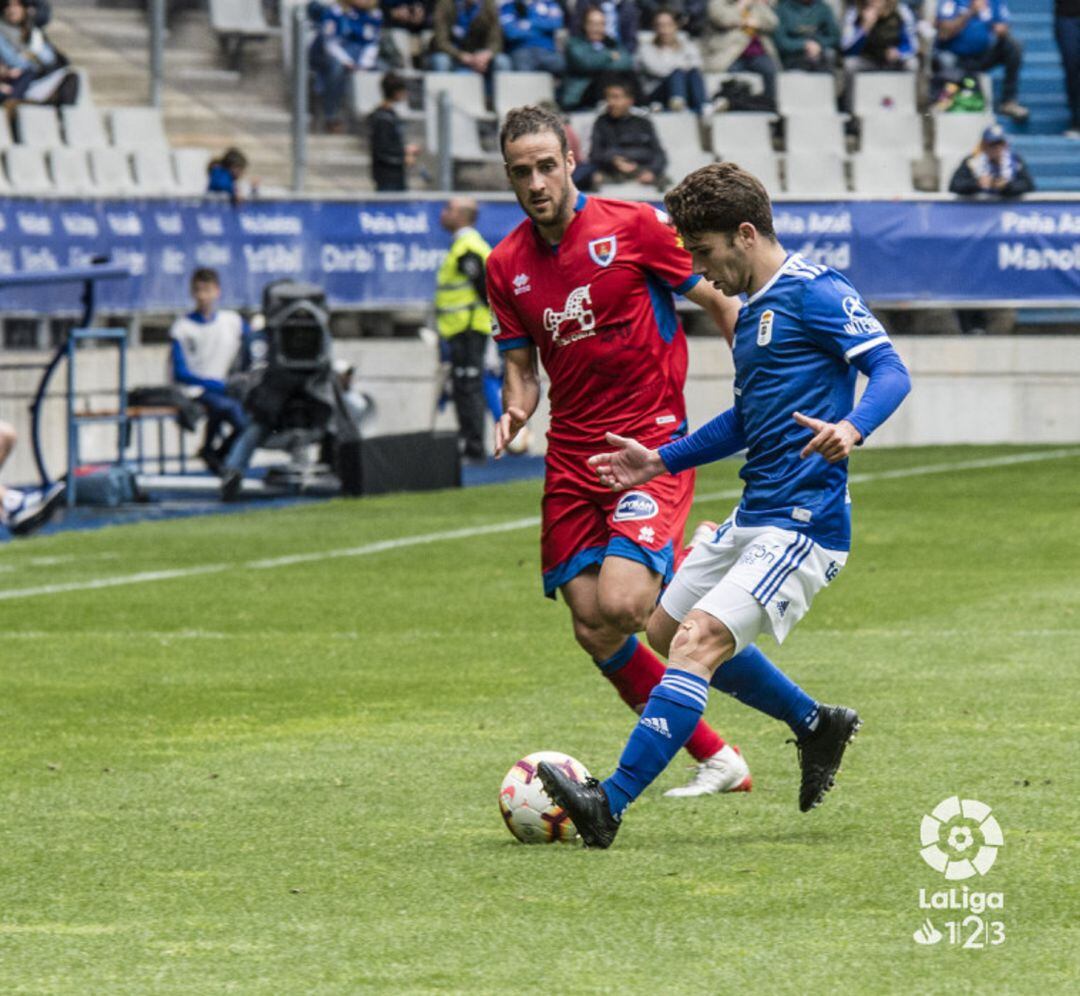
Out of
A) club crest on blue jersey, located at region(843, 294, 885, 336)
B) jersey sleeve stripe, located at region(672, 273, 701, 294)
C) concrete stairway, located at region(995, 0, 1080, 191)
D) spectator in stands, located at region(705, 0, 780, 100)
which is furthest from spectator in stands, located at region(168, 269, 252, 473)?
club crest on blue jersey, located at region(843, 294, 885, 336)

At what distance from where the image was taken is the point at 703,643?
22.2 ft

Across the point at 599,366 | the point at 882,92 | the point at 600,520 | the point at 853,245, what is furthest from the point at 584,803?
the point at 882,92

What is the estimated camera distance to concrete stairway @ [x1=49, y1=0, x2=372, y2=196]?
86.6ft

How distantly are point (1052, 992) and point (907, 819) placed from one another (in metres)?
2.06

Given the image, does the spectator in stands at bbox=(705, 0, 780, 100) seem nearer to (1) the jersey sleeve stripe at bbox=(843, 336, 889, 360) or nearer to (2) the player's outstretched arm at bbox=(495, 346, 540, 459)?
(2) the player's outstretched arm at bbox=(495, 346, 540, 459)

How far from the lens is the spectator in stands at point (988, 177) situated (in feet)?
82.9

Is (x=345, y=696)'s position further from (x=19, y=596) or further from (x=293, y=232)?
(x=293, y=232)

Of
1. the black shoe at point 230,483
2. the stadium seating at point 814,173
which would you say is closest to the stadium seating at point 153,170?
the black shoe at point 230,483

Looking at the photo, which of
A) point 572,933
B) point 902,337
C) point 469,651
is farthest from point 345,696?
point 902,337

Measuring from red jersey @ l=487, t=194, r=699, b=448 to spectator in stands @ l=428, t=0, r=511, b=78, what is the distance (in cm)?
2063

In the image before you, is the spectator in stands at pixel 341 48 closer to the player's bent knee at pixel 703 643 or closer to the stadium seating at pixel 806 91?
the stadium seating at pixel 806 91

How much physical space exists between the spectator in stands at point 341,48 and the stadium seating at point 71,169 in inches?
155

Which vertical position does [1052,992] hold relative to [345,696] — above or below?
above

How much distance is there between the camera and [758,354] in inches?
271
